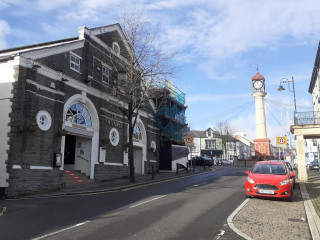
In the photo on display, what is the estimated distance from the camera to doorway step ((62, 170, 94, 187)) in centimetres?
1811

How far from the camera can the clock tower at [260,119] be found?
182ft

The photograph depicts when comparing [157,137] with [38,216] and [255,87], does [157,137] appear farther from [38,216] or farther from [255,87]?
[255,87]

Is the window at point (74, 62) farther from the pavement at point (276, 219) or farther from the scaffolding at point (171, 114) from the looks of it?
the pavement at point (276, 219)

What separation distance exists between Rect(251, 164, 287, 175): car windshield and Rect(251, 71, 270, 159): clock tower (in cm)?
4379

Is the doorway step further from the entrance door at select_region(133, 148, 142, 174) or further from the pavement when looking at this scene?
the pavement

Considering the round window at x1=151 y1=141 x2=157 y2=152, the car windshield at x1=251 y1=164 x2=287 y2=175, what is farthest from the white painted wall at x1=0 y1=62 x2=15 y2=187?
the round window at x1=151 y1=141 x2=157 y2=152

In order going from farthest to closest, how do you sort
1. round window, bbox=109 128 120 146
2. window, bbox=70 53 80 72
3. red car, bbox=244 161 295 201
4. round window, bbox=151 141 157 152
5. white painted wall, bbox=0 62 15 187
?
round window, bbox=151 141 157 152 < round window, bbox=109 128 120 146 < window, bbox=70 53 80 72 < white painted wall, bbox=0 62 15 187 < red car, bbox=244 161 295 201

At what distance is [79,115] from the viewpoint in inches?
789

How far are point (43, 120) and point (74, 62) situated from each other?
5117mm

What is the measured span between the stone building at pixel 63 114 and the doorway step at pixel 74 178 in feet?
1.89

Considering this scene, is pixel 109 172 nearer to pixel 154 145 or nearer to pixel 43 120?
pixel 43 120

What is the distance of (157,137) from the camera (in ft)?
104

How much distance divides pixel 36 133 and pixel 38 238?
10.3m

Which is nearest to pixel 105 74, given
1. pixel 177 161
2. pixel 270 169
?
pixel 177 161
